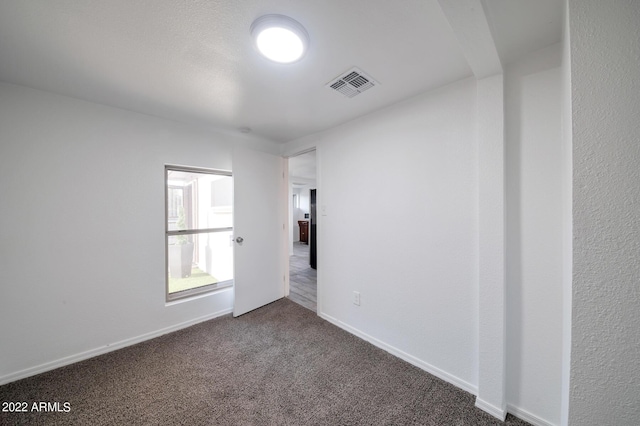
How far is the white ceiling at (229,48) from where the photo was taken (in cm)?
106

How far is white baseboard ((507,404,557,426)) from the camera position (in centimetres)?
132

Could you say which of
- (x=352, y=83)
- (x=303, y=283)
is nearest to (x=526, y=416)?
(x=352, y=83)

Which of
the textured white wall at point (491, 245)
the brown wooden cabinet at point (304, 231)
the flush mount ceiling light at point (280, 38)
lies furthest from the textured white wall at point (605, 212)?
the brown wooden cabinet at point (304, 231)

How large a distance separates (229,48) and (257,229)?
209cm

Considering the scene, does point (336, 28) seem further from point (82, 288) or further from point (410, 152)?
point (82, 288)

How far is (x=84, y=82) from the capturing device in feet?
5.46

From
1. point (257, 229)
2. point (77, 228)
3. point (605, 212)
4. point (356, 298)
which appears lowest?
point (356, 298)

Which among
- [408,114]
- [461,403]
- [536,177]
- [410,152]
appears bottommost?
[461,403]

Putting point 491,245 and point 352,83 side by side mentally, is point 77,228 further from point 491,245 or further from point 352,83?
point 491,245

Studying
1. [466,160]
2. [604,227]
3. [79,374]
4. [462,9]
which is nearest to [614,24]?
[462,9]

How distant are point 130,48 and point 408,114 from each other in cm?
205

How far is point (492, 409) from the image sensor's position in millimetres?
1394

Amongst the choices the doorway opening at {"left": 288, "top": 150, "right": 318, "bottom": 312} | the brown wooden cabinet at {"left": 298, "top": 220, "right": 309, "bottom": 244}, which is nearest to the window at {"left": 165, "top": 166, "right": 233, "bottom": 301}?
the doorway opening at {"left": 288, "top": 150, "right": 318, "bottom": 312}

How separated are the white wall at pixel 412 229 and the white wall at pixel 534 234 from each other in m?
0.21
